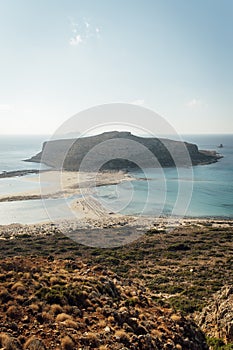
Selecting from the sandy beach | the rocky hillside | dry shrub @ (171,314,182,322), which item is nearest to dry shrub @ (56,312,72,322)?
the rocky hillside

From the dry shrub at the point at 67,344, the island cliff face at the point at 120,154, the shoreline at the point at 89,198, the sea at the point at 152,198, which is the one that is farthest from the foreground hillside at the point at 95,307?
the island cliff face at the point at 120,154

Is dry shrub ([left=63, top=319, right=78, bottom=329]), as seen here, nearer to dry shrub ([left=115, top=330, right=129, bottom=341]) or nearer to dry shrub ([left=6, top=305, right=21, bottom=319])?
dry shrub ([left=115, top=330, right=129, bottom=341])

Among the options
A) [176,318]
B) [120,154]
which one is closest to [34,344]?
[176,318]

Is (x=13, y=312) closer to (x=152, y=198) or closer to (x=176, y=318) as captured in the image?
(x=176, y=318)

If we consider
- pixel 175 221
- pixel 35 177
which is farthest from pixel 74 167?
pixel 175 221

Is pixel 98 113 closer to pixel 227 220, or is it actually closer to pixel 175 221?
pixel 175 221

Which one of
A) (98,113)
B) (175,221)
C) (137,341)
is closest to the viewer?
(137,341)

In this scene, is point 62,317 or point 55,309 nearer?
point 62,317
